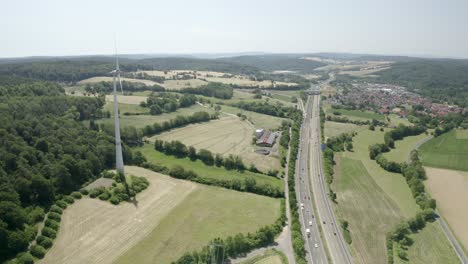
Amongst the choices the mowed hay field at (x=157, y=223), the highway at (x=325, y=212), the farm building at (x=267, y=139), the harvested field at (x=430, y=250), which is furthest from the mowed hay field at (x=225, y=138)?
the harvested field at (x=430, y=250)

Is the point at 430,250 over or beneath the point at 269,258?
beneath

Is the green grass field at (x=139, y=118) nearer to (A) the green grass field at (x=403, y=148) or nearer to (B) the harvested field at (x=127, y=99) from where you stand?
(B) the harvested field at (x=127, y=99)

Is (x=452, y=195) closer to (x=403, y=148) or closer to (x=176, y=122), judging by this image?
(x=403, y=148)

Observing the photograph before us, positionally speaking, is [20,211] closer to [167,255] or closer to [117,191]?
[117,191]

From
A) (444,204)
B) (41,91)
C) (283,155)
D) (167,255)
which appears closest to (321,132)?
(283,155)

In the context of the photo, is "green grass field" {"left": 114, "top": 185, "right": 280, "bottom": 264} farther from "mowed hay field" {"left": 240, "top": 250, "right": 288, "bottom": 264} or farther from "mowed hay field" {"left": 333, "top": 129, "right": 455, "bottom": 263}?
"mowed hay field" {"left": 333, "top": 129, "right": 455, "bottom": 263}

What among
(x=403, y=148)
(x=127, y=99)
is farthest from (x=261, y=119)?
(x=127, y=99)
